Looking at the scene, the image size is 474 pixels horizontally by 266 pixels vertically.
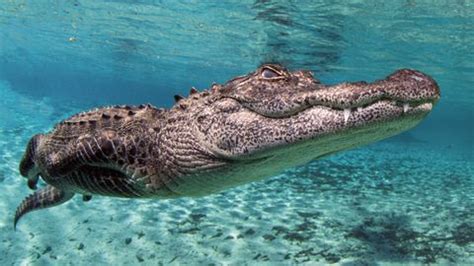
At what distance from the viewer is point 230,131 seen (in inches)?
105

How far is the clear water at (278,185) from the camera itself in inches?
281

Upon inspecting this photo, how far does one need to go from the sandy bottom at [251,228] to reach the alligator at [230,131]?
340cm

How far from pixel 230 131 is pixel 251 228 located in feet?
18.6

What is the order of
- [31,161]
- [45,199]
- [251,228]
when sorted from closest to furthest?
[31,161]
[45,199]
[251,228]

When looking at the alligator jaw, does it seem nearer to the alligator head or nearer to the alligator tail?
the alligator head

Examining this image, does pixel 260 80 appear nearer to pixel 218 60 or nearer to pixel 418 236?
pixel 418 236

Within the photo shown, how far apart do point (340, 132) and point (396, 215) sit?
27.8 ft

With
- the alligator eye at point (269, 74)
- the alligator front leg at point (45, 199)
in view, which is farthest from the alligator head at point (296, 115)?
the alligator front leg at point (45, 199)

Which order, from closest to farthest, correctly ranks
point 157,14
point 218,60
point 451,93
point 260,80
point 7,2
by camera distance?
point 260,80 → point 157,14 → point 7,2 → point 218,60 → point 451,93

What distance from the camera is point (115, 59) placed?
44719 mm

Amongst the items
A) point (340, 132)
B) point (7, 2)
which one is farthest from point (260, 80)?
point (7, 2)

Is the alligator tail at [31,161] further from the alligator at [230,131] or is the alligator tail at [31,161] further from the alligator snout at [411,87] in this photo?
the alligator snout at [411,87]

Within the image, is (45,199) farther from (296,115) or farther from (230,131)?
(296,115)

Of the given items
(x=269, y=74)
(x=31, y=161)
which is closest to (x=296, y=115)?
(x=269, y=74)
